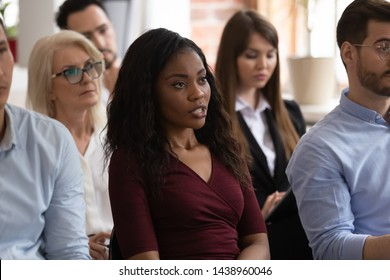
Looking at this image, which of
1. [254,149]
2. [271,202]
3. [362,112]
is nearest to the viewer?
[362,112]

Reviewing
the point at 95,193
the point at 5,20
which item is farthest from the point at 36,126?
the point at 5,20

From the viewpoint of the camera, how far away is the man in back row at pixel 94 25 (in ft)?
12.1

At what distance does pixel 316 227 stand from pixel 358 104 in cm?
Result: 36

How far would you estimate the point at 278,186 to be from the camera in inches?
123

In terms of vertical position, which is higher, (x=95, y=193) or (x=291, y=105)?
(x=291, y=105)

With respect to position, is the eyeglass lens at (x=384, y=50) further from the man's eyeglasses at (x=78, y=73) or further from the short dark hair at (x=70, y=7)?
the short dark hair at (x=70, y=7)

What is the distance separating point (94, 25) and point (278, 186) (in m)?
1.25

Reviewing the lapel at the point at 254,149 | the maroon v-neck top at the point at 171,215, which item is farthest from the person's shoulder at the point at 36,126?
the lapel at the point at 254,149

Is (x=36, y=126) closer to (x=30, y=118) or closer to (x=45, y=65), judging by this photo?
(x=30, y=118)

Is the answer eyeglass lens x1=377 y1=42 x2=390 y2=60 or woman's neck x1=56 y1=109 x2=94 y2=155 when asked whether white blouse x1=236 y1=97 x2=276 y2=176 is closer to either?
woman's neck x1=56 y1=109 x2=94 y2=155

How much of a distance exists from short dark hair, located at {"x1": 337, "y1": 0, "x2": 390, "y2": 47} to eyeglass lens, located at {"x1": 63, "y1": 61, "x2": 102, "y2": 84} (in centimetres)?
101

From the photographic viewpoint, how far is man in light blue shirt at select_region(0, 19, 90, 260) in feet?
6.28
